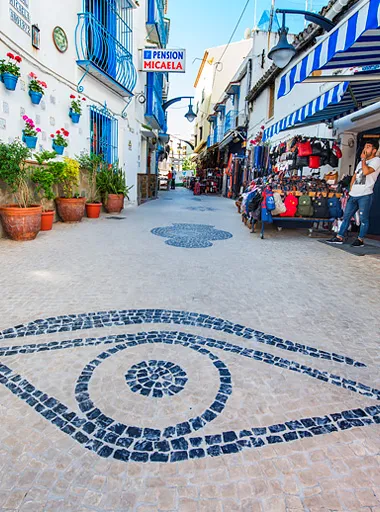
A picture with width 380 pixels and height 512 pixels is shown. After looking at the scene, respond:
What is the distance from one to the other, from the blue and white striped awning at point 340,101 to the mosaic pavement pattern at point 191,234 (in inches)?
112

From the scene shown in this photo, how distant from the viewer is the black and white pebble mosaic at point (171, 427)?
1.46m

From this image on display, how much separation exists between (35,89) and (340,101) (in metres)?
5.38

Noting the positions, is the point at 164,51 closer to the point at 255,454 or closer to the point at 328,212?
the point at 328,212

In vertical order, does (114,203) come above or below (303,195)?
below

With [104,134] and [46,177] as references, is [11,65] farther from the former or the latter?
[104,134]

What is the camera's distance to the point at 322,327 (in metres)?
2.73

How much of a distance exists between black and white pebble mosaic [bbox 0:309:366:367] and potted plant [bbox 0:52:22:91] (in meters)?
4.16

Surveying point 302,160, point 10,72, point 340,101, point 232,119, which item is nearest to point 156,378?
point 10,72

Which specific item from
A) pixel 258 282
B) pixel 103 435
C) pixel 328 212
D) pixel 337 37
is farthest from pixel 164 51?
pixel 103 435

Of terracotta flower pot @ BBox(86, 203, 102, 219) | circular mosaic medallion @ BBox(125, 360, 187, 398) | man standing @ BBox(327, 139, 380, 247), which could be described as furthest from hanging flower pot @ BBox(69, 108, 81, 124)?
circular mosaic medallion @ BBox(125, 360, 187, 398)

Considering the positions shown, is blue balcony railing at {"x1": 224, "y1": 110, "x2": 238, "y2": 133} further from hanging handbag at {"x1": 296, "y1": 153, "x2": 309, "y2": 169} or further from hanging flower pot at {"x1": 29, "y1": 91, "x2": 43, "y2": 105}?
hanging flower pot at {"x1": 29, "y1": 91, "x2": 43, "y2": 105}

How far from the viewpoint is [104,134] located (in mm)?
9320

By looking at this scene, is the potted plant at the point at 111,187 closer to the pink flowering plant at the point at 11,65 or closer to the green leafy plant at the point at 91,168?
the green leafy plant at the point at 91,168

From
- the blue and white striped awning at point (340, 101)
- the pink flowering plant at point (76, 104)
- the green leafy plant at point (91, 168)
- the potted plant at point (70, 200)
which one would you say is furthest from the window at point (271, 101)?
the potted plant at point (70, 200)
